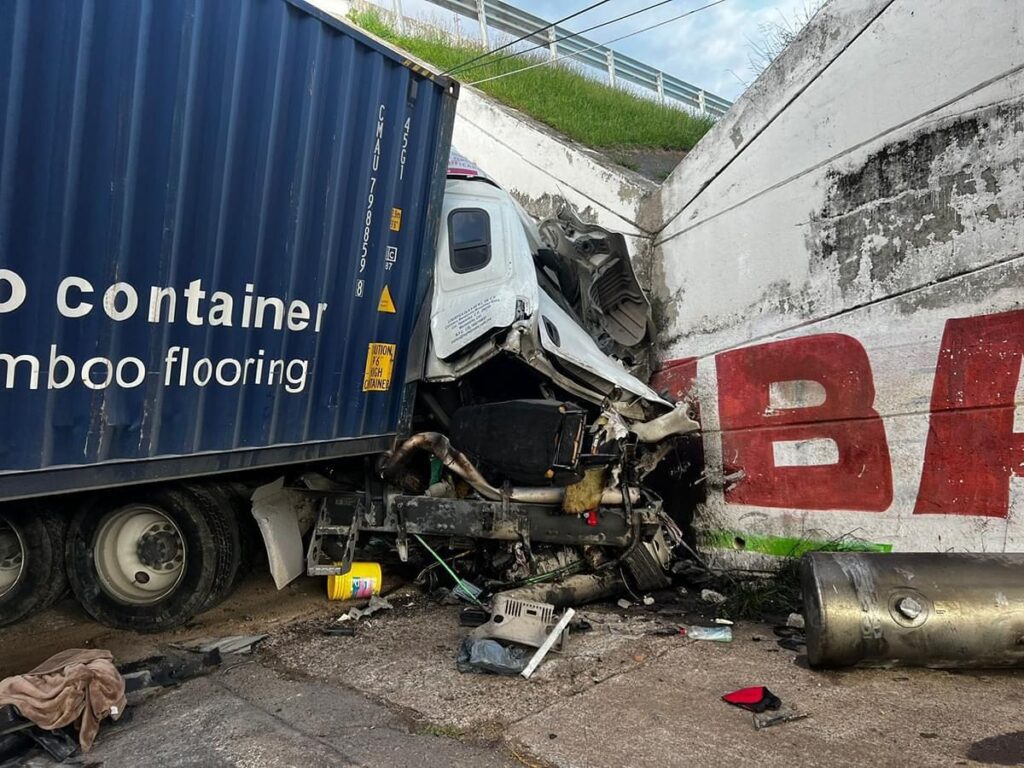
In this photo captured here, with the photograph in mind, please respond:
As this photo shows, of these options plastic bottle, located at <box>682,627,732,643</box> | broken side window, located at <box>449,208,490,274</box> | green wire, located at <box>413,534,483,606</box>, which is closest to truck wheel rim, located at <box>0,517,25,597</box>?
green wire, located at <box>413,534,483,606</box>

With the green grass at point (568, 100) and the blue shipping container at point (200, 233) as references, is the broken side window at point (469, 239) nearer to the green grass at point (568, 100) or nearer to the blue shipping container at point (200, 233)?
the blue shipping container at point (200, 233)

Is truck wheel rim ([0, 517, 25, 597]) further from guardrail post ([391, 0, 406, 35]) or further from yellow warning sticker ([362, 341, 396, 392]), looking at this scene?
guardrail post ([391, 0, 406, 35])

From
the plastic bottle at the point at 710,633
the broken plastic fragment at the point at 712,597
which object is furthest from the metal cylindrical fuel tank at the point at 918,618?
the broken plastic fragment at the point at 712,597

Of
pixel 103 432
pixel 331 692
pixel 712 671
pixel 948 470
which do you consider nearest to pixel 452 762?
pixel 331 692

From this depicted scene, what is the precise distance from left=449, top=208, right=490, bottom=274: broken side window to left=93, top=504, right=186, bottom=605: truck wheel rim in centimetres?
247

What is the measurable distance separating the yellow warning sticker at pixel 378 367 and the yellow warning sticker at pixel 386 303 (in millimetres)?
216

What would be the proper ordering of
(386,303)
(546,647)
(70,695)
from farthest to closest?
(386,303) → (546,647) → (70,695)

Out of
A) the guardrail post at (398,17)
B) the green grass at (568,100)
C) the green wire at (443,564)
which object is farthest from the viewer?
the guardrail post at (398,17)

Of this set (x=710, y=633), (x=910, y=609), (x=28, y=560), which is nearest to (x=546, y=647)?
(x=710, y=633)

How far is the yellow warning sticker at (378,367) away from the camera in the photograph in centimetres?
441

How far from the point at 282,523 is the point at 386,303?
1.62 metres

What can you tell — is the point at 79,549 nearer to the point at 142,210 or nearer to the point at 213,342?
the point at 213,342

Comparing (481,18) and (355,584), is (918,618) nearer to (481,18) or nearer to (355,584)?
(355,584)

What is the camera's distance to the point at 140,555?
166 inches
